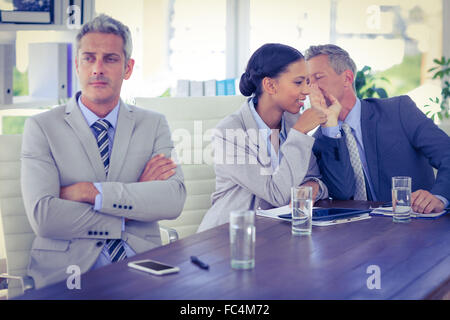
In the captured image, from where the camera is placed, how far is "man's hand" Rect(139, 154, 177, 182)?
8.02ft

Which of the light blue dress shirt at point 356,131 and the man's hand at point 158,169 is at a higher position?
the light blue dress shirt at point 356,131

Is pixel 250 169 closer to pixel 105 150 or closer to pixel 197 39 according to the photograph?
pixel 105 150

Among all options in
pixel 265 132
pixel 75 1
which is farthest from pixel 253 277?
pixel 75 1

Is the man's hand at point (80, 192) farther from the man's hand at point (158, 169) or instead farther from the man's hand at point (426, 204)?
the man's hand at point (426, 204)

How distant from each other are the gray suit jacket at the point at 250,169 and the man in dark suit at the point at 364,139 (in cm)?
13

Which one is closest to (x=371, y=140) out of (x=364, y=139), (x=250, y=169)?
(x=364, y=139)

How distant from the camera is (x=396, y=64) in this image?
16.9 ft

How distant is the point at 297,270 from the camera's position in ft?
5.06

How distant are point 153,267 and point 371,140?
1.66 meters

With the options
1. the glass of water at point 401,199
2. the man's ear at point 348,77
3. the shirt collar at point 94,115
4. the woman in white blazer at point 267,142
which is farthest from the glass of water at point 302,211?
the man's ear at point 348,77

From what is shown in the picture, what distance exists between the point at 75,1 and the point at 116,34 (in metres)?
1.01

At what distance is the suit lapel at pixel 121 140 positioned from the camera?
2.39 metres

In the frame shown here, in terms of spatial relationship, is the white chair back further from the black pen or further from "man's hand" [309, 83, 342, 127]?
the black pen
